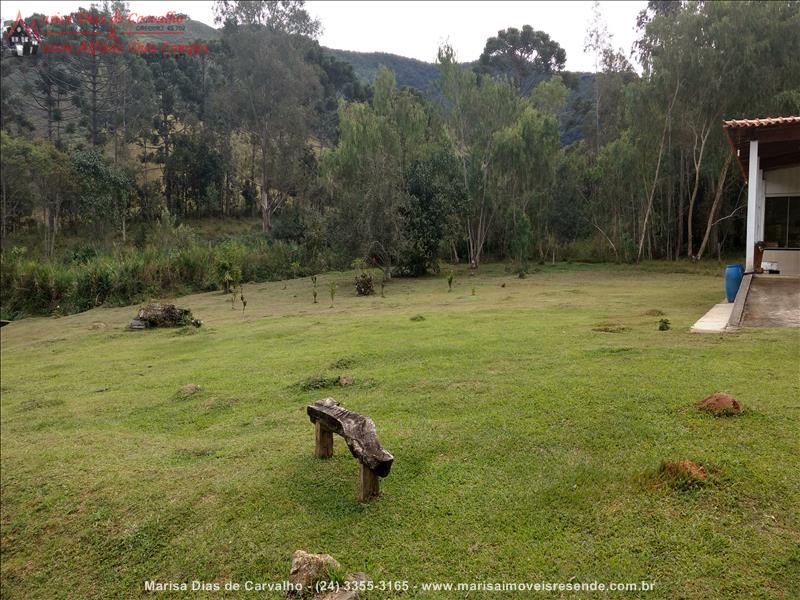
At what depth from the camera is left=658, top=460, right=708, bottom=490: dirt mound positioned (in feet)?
11.0

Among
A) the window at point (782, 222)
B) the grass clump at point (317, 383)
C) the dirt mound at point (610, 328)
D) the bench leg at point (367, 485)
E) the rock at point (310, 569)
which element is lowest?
the grass clump at point (317, 383)

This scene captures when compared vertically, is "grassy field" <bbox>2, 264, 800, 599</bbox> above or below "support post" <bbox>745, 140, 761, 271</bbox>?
below

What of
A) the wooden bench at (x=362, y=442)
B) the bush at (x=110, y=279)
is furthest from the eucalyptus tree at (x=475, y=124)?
the wooden bench at (x=362, y=442)

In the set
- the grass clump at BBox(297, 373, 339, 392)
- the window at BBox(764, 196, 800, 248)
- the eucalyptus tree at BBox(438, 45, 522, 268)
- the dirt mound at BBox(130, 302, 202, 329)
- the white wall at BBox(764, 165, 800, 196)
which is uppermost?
the eucalyptus tree at BBox(438, 45, 522, 268)

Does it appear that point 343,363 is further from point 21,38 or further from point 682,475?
point 21,38

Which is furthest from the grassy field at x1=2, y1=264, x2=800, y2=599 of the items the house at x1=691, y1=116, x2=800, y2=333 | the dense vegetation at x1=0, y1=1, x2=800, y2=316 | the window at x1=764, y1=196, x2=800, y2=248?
the dense vegetation at x1=0, y1=1, x2=800, y2=316

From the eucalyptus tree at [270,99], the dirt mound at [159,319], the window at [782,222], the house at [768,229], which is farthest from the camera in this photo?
the eucalyptus tree at [270,99]

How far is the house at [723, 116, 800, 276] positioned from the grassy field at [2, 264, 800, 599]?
4485 mm

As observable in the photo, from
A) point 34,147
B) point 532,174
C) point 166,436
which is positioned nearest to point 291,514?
point 166,436

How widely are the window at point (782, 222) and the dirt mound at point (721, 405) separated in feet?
31.1

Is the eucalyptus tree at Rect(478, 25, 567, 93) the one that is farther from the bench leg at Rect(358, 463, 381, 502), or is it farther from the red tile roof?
the bench leg at Rect(358, 463, 381, 502)

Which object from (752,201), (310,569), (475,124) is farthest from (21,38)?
(310,569)

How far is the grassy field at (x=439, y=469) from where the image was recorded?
3049 millimetres

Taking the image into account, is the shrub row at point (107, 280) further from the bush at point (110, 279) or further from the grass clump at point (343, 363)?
the grass clump at point (343, 363)
